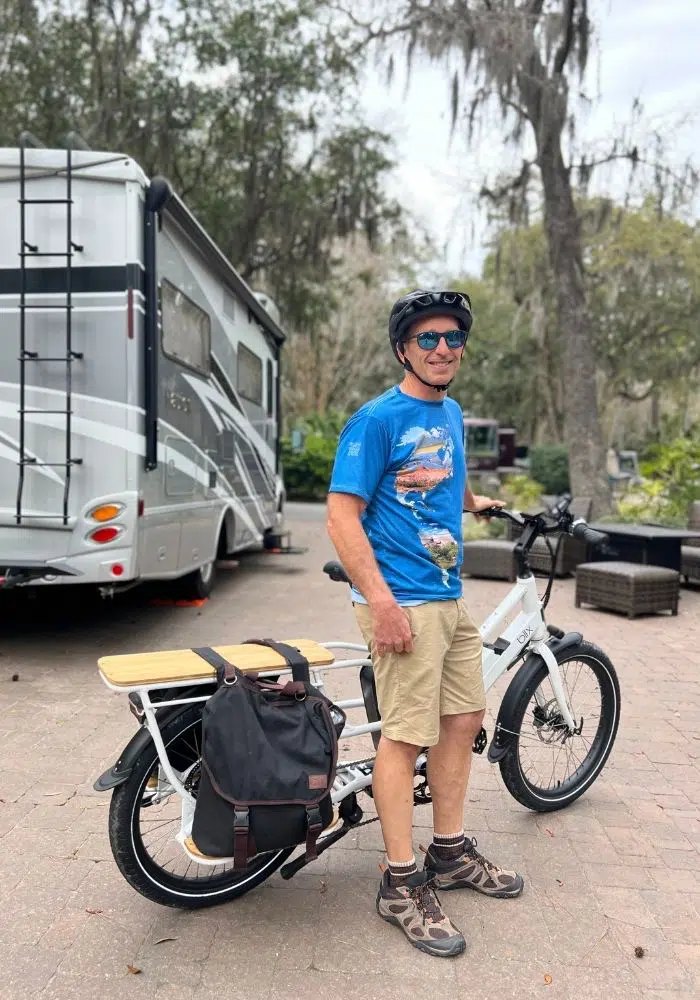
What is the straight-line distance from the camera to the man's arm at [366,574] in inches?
98.6

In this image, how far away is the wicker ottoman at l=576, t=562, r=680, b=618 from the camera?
7480 millimetres

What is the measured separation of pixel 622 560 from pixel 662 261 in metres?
18.5

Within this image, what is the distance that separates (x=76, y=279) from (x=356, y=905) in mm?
4169

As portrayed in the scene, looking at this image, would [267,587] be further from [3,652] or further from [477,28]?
[477,28]

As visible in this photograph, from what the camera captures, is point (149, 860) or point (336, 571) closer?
point (149, 860)

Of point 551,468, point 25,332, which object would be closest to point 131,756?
point 25,332

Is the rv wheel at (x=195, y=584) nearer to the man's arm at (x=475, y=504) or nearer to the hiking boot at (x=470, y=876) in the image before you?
the man's arm at (x=475, y=504)

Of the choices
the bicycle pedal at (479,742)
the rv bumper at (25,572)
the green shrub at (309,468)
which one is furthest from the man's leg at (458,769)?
the green shrub at (309,468)

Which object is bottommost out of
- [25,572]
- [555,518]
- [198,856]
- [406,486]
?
[198,856]

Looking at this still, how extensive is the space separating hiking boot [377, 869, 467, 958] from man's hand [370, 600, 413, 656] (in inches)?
28.9

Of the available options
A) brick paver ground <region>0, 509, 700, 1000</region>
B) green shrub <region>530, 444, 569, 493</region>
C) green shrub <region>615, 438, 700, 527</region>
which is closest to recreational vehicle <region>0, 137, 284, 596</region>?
brick paver ground <region>0, 509, 700, 1000</region>

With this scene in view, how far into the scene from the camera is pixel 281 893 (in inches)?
112

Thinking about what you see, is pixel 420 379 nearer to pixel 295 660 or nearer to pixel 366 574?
pixel 366 574

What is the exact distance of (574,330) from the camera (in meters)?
13.1
